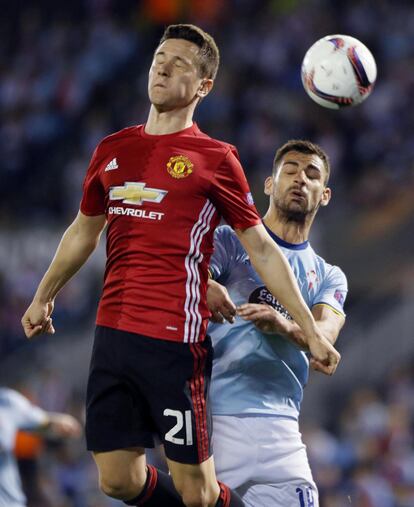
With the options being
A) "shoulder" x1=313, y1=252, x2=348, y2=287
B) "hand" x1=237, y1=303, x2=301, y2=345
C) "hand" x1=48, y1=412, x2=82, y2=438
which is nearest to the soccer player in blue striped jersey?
"shoulder" x1=313, y1=252, x2=348, y2=287

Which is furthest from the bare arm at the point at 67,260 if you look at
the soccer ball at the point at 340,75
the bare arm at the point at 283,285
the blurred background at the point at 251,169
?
the blurred background at the point at 251,169

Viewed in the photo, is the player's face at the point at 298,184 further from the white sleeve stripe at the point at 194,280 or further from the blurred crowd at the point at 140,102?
the blurred crowd at the point at 140,102

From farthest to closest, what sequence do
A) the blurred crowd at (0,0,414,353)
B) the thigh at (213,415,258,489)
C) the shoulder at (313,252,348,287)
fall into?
the blurred crowd at (0,0,414,353) → the shoulder at (313,252,348,287) → the thigh at (213,415,258,489)

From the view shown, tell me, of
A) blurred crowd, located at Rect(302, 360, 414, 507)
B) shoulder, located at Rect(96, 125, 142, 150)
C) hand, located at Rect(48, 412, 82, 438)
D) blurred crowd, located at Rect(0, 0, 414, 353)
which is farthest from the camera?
blurred crowd, located at Rect(0, 0, 414, 353)

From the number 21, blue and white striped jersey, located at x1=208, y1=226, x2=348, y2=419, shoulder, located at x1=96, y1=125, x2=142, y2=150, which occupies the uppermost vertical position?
shoulder, located at x1=96, y1=125, x2=142, y2=150

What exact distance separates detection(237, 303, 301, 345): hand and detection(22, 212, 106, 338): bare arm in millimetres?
749

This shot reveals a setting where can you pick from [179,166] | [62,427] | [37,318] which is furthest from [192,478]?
[62,427]

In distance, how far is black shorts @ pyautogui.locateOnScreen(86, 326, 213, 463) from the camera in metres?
4.87

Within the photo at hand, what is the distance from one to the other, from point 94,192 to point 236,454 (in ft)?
4.43

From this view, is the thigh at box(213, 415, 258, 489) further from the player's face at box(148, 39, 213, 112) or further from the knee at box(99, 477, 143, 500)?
the player's face at box(148, 39, 213, 112)

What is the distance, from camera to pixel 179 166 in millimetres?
4922

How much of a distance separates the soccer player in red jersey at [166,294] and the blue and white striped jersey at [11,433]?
2496mm

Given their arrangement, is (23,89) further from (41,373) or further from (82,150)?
(41,373)

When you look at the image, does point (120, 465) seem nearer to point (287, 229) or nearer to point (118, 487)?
point (118, 487)
